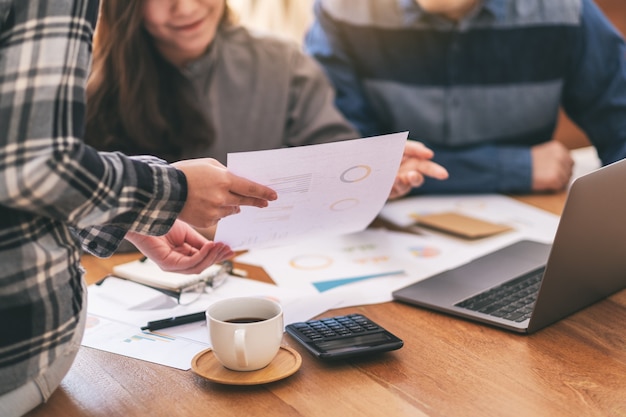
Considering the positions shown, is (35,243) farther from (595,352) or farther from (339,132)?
(339,132)

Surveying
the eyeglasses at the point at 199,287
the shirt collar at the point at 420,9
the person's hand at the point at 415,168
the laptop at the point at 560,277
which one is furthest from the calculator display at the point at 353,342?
the shirt collar at the point at 420,9

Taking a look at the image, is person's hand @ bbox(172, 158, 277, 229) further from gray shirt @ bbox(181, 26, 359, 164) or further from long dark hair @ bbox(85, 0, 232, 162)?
gray shirt @ bbox(181, 26, 359, 164)

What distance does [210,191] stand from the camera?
2.78 feet

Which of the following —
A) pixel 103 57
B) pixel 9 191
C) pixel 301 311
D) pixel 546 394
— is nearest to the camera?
pixel 9 191

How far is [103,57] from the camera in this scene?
1.47m

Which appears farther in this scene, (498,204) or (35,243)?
(498,204)

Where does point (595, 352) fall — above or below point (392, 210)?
above

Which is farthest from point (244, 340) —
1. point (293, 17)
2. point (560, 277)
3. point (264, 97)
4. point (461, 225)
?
point (293, 17)

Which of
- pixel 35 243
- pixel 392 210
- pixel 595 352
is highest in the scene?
pixel 35 243

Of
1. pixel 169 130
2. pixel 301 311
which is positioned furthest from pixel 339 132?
pixel 301 311

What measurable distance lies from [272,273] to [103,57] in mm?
578

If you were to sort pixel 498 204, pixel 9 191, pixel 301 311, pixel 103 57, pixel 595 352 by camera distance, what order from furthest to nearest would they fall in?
pixel 498 204 → pixel 103 57 → pixel 301 311 → pixel 595 352 → pixel 9 191

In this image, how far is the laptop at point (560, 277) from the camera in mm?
926

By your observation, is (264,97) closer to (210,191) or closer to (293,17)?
(293,17)
